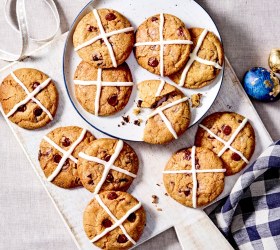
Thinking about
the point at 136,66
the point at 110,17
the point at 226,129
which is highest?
the point at 110,17

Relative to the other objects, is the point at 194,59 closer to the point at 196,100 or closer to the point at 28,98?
the point at 196,100

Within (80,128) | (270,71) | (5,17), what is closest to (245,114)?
(270,71)

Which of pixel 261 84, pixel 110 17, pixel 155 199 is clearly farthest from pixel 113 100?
pixel 261 84

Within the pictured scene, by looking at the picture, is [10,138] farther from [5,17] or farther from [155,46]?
[155,46]

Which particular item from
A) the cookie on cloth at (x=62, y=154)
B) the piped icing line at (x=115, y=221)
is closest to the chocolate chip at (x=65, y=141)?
the cookie on cloth at (x=62, y=154)

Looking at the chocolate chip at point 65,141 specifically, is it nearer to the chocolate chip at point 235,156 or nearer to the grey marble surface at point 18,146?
the grey marble surface at point 18,146

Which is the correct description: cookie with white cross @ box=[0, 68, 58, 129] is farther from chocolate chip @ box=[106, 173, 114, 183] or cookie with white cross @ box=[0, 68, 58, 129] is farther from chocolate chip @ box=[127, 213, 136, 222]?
chocolate chip @ box=[127, 213, 136, 222]
